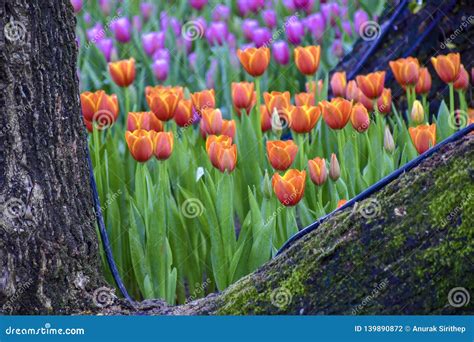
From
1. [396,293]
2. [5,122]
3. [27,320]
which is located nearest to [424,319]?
[396,293]

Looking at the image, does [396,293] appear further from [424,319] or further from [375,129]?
[375,129]

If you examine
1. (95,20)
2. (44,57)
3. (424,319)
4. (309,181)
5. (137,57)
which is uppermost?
(95,20)

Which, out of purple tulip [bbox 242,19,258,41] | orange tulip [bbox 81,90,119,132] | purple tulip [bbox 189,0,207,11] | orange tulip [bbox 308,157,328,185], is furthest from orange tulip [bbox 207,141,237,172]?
purple tulip [bbox 189,0,207,11]

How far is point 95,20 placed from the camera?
5.66 metres

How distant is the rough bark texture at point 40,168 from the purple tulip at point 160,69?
2101 mm

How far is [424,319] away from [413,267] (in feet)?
0.38

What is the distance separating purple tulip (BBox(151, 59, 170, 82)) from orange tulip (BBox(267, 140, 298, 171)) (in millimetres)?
1910

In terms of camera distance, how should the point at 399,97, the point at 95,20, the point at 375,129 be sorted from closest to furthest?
1. the point at 375,129
2. the point at 399,97
3. the point at 95,20

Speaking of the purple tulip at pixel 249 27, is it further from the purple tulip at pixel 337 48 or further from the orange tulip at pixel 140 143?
the orange tulip at pixel 140 143

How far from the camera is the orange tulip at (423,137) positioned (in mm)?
2783

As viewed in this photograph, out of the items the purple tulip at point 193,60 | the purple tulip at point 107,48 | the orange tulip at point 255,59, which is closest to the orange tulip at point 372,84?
the orange tulip at point 255,59

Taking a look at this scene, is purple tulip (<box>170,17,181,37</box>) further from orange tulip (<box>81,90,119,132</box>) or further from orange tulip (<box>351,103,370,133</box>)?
orange tulip (<box>351,103,370,133</box>)

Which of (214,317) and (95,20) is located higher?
(95,20)

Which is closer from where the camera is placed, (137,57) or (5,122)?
(5,122)
